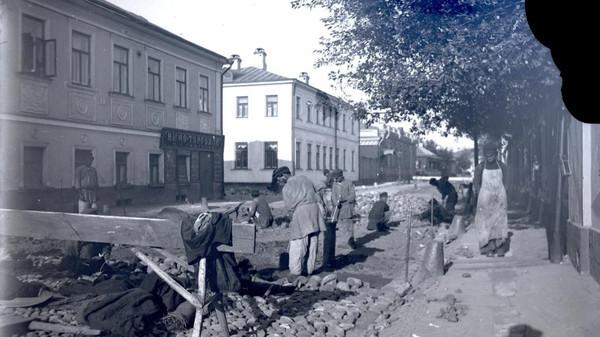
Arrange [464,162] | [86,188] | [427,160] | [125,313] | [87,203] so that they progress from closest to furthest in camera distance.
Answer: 1. [125,313]
2. [87,203]
3. [86,188]
4. [427,160]
5. [464,162]

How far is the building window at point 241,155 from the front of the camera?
26438 mm

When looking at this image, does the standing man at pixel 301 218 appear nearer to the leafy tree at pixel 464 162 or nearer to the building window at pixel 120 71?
the building window at pixel 120 71

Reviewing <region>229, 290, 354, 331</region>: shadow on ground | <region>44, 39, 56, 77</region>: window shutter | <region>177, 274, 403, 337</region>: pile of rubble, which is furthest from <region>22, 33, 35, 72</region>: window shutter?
<region>229, 290, 354, 331</region>: shadow on ground

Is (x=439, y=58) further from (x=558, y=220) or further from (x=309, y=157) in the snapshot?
(x=309, y=157)

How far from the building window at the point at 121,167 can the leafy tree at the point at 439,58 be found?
14.9 ft

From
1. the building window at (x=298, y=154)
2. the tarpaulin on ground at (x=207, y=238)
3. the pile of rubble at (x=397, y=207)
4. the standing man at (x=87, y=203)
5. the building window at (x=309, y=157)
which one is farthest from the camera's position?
the building window at (x=309, y=157)

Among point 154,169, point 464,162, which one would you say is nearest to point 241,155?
point 154,169

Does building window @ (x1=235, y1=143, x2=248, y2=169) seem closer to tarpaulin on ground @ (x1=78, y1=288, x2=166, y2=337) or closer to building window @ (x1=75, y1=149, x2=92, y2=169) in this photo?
building window @ (x1=75, y1=149, x2=92, y2=169)

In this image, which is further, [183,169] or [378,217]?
[378,217]

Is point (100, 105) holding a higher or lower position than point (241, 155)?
higher

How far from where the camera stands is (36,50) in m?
6.90

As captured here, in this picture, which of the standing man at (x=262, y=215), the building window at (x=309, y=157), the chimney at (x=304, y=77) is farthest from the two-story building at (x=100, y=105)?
the chimney at (x=304, y=77)

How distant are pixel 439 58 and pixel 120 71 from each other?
5.88m

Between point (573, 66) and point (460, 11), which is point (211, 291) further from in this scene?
point (460, 11)
